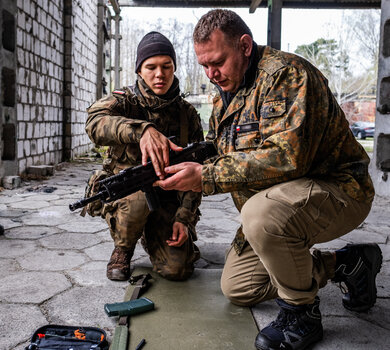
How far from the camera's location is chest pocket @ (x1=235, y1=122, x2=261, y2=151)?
74.5 inches

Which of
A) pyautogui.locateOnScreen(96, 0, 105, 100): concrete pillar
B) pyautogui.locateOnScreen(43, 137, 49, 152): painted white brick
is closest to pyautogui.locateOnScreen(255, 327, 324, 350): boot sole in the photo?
pyautogui.locateOnScreen(43, 137, 49, 152): painted white brick

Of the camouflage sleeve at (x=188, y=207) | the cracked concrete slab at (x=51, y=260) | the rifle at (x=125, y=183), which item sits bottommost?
the cracked concrete slab at (x=51, y=260)

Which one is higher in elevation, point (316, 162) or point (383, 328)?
point (316, 162)

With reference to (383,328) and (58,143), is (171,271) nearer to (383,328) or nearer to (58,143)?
(383,328)

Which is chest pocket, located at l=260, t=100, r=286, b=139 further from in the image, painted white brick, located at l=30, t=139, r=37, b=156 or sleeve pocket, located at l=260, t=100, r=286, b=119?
painted white brick, located at l=30, t=139, r=37, b=156

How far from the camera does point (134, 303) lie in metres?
2.11

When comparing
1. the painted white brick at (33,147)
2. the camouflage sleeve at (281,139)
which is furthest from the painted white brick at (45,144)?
the camouflage sleeve at (281,139)

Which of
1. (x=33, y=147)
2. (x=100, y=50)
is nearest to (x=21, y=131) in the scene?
(x=33, y=147)

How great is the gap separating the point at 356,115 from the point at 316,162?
1120 inches

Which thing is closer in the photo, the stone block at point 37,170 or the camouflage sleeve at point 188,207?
the camouflage sleeve at point 188,207

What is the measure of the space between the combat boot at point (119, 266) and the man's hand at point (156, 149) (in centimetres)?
75

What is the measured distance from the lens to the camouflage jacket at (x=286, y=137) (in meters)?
1.70

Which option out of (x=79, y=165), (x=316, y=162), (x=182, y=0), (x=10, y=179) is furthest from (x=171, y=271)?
(x=182, y=0)

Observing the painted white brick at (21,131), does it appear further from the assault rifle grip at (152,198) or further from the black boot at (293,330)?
the black boot at (293,330)
